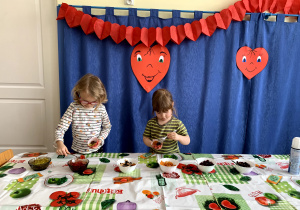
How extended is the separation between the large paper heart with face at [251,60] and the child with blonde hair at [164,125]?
0.94 metres

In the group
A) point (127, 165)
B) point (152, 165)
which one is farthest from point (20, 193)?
point (152, 165)

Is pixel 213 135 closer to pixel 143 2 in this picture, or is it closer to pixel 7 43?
pixel 143 2

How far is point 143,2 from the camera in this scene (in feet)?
6.33

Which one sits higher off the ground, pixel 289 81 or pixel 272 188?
pixel 289 81

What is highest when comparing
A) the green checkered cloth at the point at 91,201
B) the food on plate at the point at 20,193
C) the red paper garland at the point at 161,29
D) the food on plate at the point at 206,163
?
the red paper garland at the point at 161,29

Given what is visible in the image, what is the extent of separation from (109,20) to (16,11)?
91 centimetres

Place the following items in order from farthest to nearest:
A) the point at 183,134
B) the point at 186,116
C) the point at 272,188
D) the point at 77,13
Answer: the point at 186,116 < the point at 77,13 < the point at 183,134 < the point at 272,188

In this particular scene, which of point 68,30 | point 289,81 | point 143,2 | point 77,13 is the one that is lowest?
point 289,81

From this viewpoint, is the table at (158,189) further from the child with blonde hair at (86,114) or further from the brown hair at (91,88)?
the brown hair at (91,88)

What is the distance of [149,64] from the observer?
6.48 feet

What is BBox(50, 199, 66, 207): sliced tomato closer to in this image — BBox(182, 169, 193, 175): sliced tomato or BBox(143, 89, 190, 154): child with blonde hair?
BBox(182, 169, 193, 175): sliced tomato

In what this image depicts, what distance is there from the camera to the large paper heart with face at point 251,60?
2018 mm

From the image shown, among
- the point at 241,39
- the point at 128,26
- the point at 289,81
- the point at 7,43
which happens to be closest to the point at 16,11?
the point at 7,43

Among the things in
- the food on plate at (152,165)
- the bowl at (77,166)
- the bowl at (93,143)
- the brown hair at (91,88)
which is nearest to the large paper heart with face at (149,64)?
the brown hair at (91,88)
